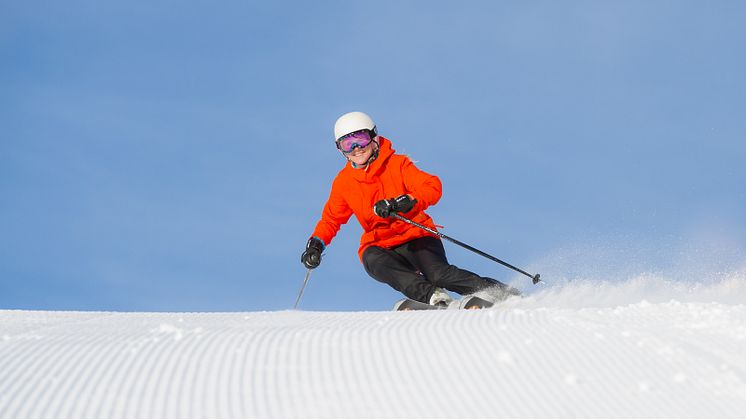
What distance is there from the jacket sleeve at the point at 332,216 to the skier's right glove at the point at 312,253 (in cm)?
5

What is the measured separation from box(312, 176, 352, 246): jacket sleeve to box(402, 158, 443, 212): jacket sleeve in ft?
2.02

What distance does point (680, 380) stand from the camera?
274 cm

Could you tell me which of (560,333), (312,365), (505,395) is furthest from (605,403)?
(312,365)

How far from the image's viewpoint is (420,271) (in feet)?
20.3

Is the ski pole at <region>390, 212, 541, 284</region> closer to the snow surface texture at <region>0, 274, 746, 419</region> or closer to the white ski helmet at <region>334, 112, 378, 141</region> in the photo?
the white ski helmet at <region>334, 112, 378, 141</region>

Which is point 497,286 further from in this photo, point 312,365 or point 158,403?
point 158,403

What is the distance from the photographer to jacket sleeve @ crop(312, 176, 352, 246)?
647 cm

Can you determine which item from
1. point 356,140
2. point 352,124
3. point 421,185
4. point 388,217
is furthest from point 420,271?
point 352,124

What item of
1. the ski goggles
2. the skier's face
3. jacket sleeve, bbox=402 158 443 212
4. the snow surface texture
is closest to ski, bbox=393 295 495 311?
jacket sleeve, bbox=402 158 443 212

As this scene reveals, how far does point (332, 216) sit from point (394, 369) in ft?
12.5

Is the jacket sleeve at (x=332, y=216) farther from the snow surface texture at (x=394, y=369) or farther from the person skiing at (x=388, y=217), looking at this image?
the snow surface texture at (x=394, y=369)

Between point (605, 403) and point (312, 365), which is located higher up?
point (312, 365)

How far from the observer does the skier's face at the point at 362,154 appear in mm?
6137

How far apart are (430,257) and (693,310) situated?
261cm
